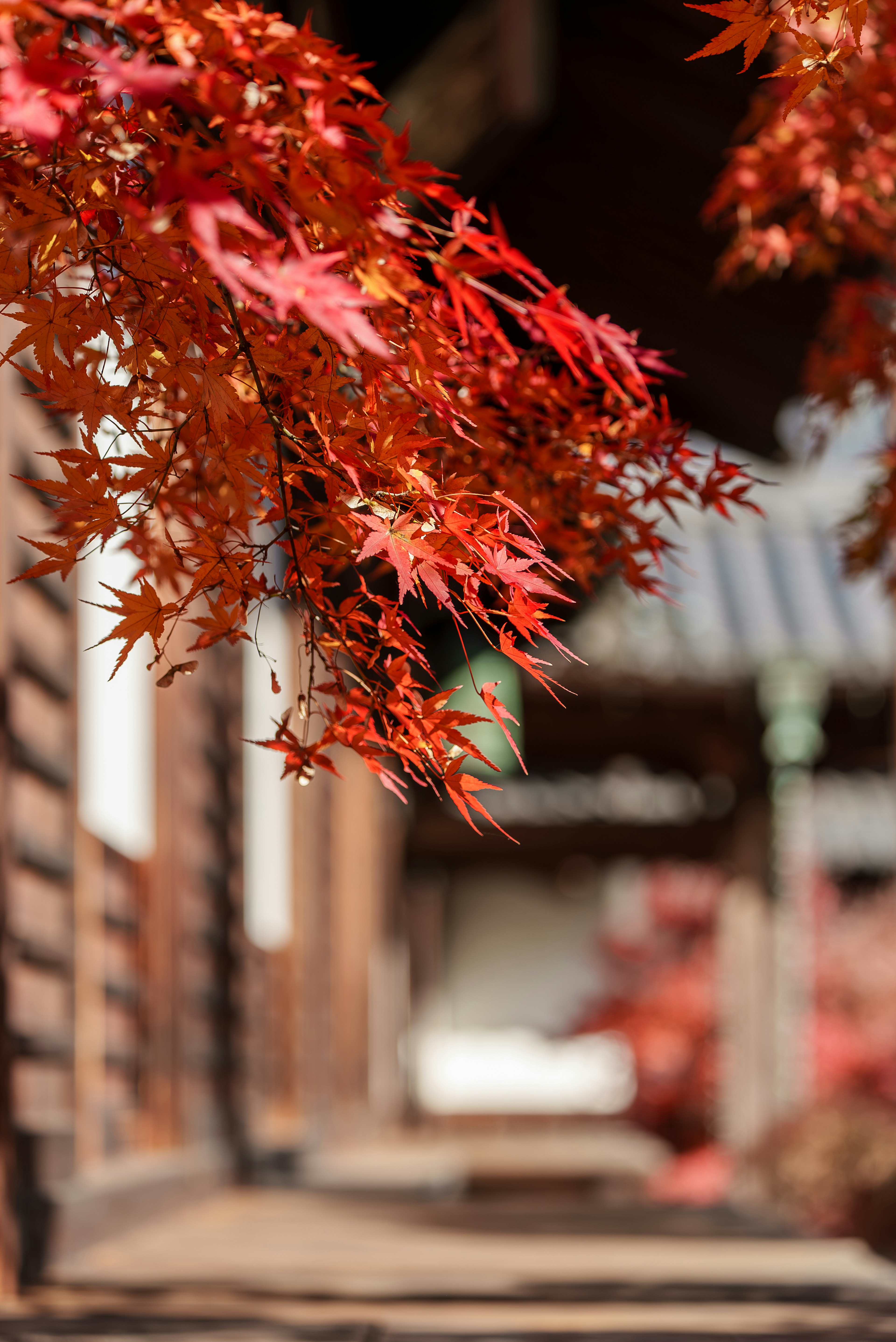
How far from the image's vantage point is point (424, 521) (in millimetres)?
1147

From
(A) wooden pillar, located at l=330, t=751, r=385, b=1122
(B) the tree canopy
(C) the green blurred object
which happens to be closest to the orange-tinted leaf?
(B) the tree canopy

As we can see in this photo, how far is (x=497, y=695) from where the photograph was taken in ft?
22.0

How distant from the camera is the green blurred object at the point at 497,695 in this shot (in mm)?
7180

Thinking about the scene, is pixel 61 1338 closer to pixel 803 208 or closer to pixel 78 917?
pixel 78 917

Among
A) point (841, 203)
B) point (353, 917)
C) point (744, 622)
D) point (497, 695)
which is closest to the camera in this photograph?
point (841, 203)

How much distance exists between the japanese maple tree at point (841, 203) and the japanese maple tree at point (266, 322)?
3.79 feet

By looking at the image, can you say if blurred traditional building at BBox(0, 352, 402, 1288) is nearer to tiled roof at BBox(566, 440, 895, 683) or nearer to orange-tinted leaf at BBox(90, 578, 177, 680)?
orange-tinted leaf at BBox(90, 578, 177, 680)

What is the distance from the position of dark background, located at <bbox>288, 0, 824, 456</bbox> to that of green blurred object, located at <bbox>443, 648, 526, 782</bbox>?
7.76 ft

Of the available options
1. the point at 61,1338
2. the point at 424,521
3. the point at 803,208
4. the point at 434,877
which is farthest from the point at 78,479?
the point at 434,877

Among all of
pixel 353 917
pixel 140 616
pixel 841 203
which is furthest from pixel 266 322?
pixel 353 917

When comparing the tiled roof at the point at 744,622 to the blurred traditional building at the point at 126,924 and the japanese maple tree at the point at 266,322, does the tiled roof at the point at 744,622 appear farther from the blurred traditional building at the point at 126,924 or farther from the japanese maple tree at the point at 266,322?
the japanese maple tree at the point at 266,322

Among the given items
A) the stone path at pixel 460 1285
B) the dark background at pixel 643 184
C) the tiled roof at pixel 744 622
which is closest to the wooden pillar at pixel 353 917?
the tiled roof at pixel 744 622

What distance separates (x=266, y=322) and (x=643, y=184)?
300 centimetres

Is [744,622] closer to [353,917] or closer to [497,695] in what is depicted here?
[497,695]
